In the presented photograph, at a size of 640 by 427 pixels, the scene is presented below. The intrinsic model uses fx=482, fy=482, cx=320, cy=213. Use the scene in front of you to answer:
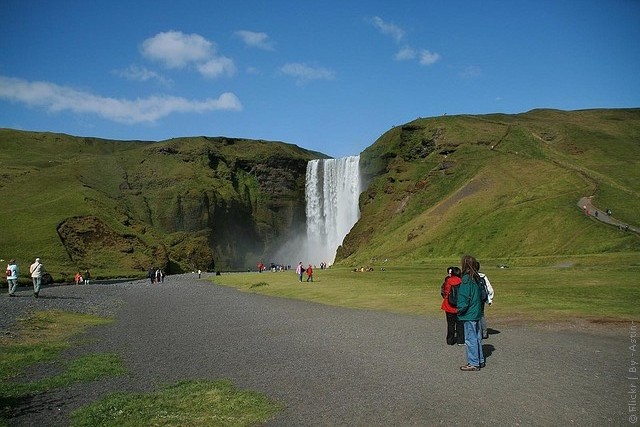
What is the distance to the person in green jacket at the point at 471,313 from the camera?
11562 millimetres

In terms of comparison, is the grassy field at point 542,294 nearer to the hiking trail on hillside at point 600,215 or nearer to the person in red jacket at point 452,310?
the person in red jacket at point 452,310

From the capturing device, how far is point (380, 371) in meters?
11.6

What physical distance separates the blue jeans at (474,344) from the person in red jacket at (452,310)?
2129mm

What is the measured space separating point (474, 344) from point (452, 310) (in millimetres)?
2617

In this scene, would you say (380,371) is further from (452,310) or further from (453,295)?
(452,310)

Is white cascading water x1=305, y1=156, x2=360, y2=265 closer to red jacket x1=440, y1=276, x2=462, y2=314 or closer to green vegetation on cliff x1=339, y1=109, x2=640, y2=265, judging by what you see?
green vegetation on cliff x1=339, y1=109, x2=640, y2=265

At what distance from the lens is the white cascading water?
123 metres

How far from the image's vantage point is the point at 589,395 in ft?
29.9

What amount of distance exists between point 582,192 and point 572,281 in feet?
148

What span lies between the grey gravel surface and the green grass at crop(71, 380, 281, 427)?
0.39 m

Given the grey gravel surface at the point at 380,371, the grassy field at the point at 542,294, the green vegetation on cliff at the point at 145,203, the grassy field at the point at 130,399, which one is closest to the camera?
the grassy field at the point at 130,399

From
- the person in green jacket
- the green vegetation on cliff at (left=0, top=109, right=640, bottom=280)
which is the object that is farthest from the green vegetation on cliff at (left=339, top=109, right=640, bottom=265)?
the person in green jacket

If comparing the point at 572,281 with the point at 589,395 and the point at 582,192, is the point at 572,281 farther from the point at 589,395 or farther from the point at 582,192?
the point at 582,192

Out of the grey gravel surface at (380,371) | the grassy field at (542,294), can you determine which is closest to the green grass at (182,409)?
the grey gravel surface at (380,371)
